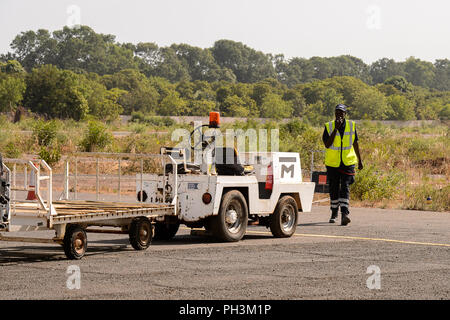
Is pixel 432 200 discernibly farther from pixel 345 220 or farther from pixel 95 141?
pixel 95 141

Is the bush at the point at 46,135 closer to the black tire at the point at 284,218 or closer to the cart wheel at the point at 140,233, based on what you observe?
the black tire at the point at 284,218

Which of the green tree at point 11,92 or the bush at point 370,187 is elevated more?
the green tree at point 11,92

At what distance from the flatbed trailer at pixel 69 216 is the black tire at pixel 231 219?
79 cm

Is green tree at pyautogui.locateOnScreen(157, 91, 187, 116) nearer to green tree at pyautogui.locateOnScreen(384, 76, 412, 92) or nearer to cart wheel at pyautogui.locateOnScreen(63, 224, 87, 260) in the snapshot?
green tree at pyautogui.locateOnScreen(384, 76, 412, 92)

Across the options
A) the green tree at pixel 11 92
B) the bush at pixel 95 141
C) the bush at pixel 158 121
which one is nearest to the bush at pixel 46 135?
the bush at pixel 95 141

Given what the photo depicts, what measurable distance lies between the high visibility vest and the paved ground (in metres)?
1.79

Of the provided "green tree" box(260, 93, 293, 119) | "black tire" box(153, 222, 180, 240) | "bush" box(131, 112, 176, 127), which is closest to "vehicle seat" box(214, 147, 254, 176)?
"black tire" box(153, 222, 180, 240)

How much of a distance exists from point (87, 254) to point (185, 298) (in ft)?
11.4

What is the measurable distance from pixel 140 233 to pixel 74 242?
135 centimetres

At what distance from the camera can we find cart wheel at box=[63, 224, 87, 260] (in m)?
9.73

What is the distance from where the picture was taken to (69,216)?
9547 millimetres

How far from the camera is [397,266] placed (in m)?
9.66

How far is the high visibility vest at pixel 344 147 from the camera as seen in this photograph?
15.1m
